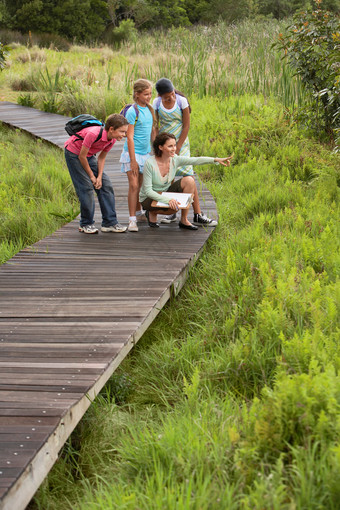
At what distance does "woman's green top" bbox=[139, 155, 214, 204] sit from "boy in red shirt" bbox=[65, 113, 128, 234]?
0.38 meters

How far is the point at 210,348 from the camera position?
3676mm

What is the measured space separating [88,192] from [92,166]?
0.27m

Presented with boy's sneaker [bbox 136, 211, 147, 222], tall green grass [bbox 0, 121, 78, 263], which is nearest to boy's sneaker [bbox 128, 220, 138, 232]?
boy's sneaker [bbox 136, 211, 147, 222]

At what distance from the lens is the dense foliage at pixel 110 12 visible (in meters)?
35.0

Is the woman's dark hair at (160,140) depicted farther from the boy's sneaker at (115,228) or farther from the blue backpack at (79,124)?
the boy's sneaker at (115,228)

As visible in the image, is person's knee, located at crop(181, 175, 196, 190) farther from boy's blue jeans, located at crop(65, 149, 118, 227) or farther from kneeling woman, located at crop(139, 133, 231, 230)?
boy's blue jeans, located at crop(65, 149, 118, 227)

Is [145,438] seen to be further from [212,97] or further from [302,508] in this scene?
[212,97]

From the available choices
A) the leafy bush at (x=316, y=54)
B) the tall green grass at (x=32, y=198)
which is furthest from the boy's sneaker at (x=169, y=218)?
the leafy bush at (x=316, y=54)

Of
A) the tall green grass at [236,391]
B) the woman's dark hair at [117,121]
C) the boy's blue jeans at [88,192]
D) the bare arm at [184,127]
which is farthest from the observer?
the bare arm at [184,127]

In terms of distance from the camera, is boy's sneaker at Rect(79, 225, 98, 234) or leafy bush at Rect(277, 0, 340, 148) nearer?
boy's sneaker at Rect(79, 225, 98, 234)

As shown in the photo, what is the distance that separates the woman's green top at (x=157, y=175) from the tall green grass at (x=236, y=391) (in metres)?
0.76

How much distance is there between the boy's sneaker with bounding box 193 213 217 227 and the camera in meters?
5.68

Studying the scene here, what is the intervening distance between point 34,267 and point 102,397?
1763 millimetres

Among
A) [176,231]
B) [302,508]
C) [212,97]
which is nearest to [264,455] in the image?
[302,508]
